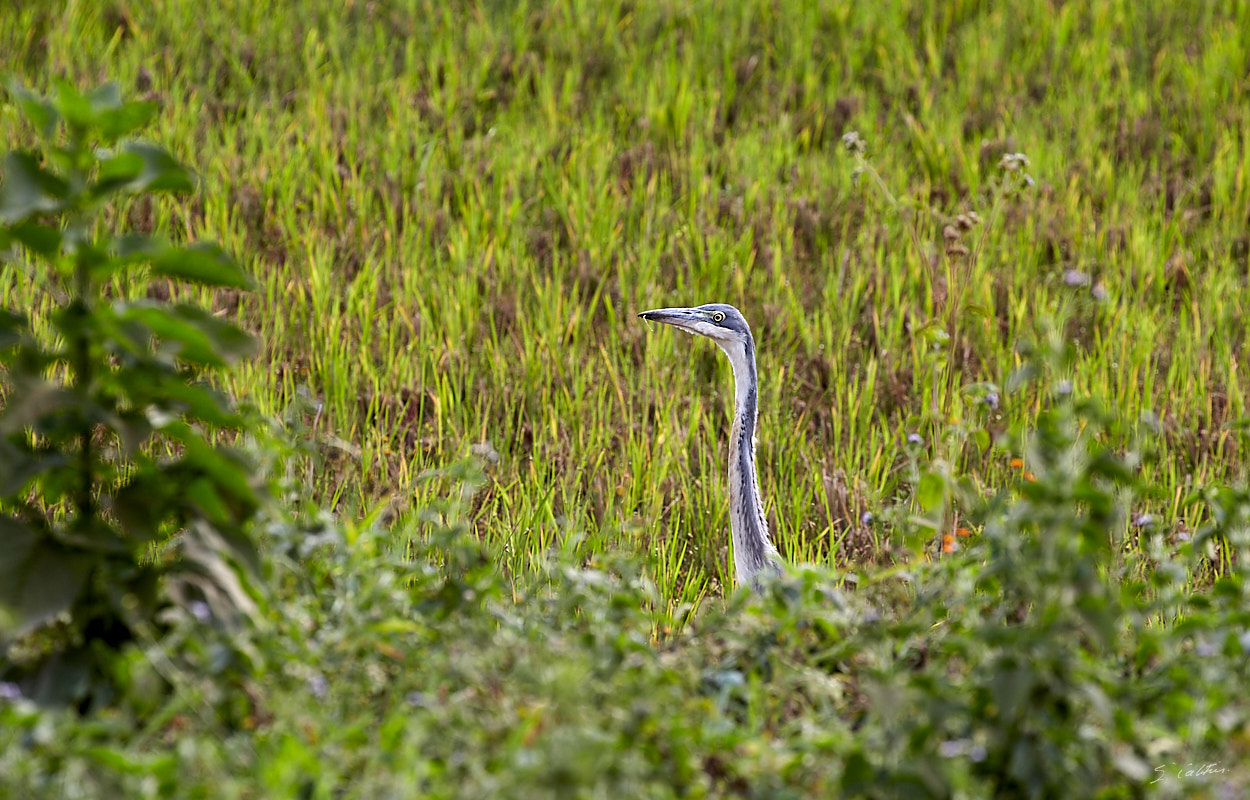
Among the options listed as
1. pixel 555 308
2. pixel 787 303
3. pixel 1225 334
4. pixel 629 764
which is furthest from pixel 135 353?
pixel 1225 334

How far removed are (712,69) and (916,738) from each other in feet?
21.3

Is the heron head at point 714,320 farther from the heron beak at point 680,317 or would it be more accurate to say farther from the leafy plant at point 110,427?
the leafy plant at point 110,427

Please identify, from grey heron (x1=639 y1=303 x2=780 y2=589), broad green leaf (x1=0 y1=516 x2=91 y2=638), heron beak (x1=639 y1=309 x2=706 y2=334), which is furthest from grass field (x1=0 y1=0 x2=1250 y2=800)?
heron beak (x1=639 y1=309 x2=706 y2=334)

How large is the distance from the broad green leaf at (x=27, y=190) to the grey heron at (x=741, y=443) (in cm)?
215

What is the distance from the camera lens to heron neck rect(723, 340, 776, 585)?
3822 mm

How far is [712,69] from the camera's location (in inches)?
310

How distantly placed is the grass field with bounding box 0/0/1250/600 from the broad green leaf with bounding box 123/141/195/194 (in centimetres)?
145

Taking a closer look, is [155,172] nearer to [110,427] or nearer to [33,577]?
[110,427]

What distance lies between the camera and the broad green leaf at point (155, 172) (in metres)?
2.21

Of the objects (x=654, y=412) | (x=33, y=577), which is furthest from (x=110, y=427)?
(x=654, y=412)

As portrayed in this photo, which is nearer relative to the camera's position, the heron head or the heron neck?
the heron neck
